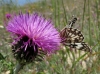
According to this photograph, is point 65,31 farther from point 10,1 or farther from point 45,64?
point 10,1

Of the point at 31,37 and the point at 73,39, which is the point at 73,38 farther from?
the point at 31,37

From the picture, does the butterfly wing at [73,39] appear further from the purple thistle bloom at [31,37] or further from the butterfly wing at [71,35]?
the purple thistle bloom at [31,37]

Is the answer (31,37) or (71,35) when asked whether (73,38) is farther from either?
(31,37)

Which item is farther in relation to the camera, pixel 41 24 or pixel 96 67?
pixel 96 67

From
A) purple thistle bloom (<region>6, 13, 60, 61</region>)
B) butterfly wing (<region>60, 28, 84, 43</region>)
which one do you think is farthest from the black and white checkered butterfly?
purple thistle bloom (<region>6, 13, 60, 61</region>)

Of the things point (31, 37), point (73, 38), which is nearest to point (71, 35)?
point (73, 38)

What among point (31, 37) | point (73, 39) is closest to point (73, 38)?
point (73, 39)

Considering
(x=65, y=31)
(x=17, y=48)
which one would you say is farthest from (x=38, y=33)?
(x=65, y=31)

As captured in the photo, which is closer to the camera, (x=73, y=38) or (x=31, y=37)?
(x=31, y=37)
